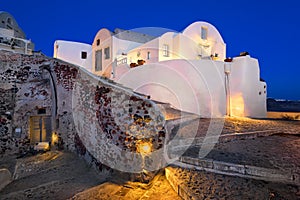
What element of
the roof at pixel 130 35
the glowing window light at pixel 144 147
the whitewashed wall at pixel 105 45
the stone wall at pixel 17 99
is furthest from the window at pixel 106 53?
the glowing window light at pixel 144 147

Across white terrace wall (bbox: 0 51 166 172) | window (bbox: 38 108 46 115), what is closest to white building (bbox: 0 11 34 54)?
white terrace wall (bbox: 0 51 166 172)

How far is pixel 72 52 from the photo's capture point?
15648mm

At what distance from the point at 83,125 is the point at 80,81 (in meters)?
1.29

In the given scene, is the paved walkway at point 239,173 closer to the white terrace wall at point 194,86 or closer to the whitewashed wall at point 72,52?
the white terrace wall at point 194,86

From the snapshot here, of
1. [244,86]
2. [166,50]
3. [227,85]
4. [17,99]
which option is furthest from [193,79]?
[17,99]

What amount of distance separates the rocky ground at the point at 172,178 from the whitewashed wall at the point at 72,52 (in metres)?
11.7

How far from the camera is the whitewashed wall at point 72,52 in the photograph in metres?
15.2

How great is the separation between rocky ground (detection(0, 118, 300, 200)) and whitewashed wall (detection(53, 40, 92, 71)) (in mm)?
11737

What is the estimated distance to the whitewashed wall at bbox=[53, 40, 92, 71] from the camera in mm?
15172

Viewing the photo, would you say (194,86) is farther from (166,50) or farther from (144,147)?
(144,147)

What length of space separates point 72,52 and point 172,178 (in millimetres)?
15247

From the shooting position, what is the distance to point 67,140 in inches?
242

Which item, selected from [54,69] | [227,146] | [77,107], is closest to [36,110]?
[54,69]

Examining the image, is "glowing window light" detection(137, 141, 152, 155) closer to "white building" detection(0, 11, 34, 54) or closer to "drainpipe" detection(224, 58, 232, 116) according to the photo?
"drainpipe" detection(224, 58, 232, 116)
